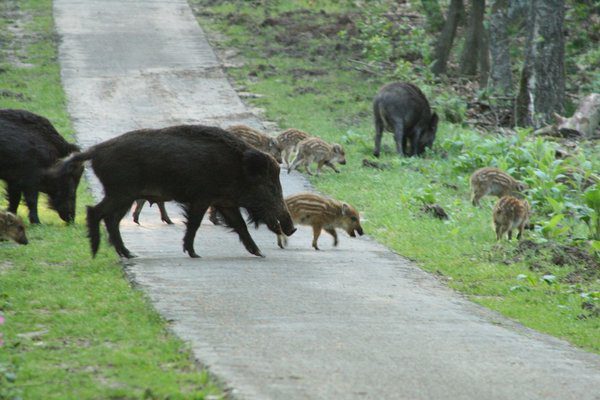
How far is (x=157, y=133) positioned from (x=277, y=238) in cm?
253

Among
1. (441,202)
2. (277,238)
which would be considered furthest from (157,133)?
(441,202)

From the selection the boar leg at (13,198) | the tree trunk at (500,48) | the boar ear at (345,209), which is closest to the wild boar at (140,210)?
the boar leg at (13,198)

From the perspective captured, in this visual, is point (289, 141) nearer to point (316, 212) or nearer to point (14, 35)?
point (316, 212)

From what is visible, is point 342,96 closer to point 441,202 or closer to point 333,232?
point 441,202

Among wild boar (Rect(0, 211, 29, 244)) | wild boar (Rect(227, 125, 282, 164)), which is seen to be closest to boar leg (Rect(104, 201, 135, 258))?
wild boar (Rect(0, 211, 29, 244))

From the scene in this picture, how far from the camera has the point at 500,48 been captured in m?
23.9

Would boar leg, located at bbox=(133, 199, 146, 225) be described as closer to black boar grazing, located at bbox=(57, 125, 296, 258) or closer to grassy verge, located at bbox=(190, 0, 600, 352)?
black boar grazing, located at bbox=(57, 125, 296, 258)

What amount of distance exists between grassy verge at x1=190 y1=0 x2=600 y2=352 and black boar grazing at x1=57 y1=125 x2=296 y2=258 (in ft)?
7.25

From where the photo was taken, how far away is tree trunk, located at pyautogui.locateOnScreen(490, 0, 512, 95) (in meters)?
23.4

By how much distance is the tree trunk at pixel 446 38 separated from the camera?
84.8ft

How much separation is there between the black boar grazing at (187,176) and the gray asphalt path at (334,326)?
51cm

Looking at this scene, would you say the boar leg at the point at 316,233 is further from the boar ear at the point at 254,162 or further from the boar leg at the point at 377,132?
the boar leg at the point at 377,132

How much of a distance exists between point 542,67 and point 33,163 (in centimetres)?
1233

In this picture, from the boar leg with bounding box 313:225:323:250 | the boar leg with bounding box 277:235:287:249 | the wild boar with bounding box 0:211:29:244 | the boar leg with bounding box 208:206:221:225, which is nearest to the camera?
the wild boar with bounding box 0:211:29:244
